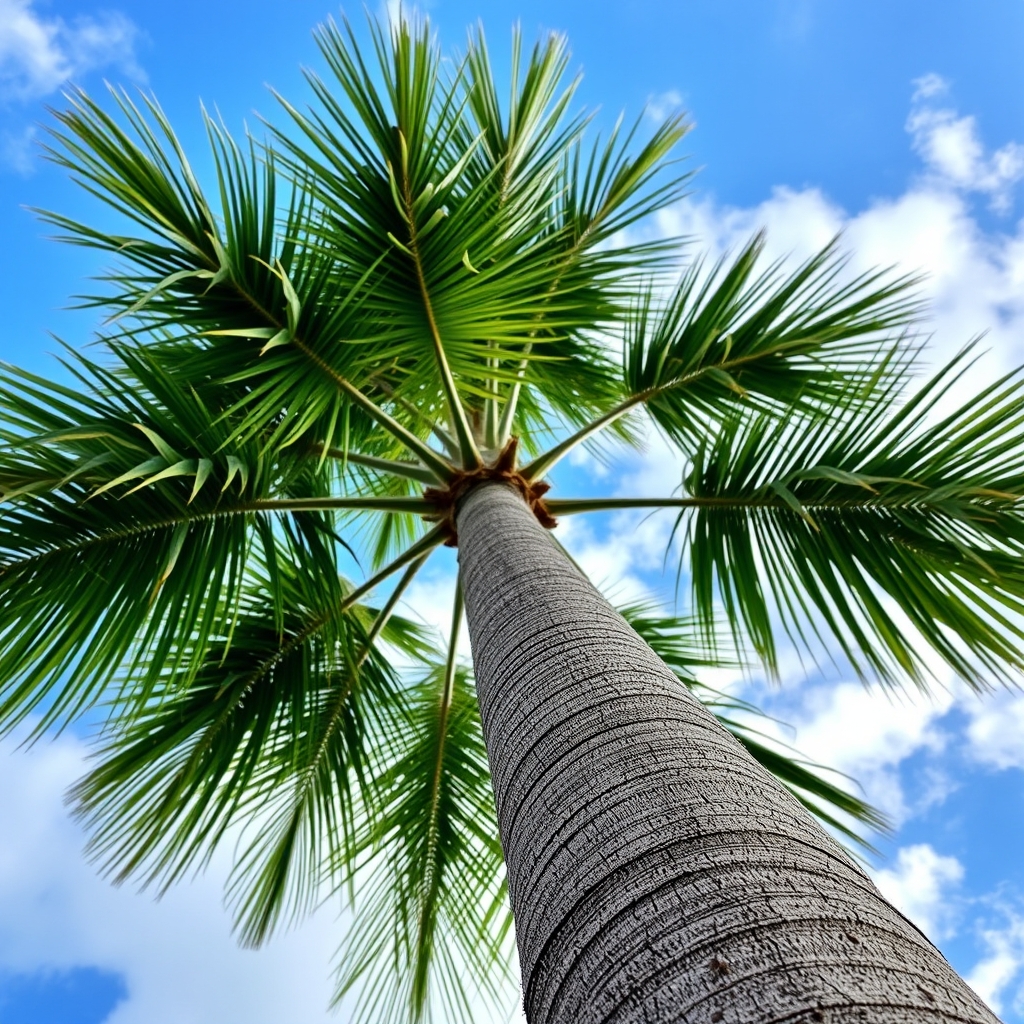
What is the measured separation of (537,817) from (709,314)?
9.49ft

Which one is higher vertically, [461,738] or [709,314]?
[709,314]

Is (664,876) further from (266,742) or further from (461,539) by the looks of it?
(266,742)

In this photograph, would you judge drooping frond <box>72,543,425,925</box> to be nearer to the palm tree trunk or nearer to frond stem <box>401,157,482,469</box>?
frond stem <box>401,157,482,469</box>

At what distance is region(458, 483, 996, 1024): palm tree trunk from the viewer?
82cm

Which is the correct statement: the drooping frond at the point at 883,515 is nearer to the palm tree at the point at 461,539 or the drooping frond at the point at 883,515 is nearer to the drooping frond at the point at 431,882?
the palm tree at the point at 461,539

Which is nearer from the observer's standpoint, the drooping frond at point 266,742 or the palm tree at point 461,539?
the palm tree at point 461,539

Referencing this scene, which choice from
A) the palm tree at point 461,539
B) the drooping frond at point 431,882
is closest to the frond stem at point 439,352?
the palm tree at point 461,539

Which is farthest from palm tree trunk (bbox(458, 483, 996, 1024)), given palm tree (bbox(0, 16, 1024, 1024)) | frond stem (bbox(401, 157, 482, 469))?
frond stem (bbox(401, 157, 482, 469))

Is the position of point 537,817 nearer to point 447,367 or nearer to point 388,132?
point 447,367

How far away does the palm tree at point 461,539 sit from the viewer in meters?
1.24

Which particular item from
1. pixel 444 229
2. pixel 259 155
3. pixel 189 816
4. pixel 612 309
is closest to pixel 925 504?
pixel 612 309

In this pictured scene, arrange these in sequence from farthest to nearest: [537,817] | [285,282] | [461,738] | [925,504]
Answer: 1. [461,738]
2. [925,504]
3. [285,282]
4. [537,817]

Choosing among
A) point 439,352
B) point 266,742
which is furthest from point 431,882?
point 439,352

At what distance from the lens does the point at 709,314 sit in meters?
3.75
